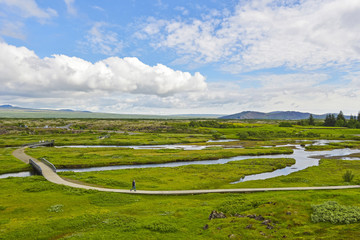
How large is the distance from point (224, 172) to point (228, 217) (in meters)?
34.9

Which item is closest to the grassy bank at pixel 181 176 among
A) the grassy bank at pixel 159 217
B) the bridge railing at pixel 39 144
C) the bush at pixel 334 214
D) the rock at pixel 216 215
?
the grassy bank at pixel 159 217

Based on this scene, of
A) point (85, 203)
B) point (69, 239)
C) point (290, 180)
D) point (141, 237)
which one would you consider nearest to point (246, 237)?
point (141, 237)

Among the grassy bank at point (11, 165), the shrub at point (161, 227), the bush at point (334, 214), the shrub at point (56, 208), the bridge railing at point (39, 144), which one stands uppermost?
the bush at point (334, 214)

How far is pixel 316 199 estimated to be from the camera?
1313 inches

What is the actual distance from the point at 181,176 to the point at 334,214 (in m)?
36.8

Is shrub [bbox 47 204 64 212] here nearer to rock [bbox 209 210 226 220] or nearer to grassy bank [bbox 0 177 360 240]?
grassy bank [bbox 0 177 360 240]

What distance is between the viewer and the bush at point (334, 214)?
25.0m

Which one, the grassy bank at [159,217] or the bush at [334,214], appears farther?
the bush at [334,214]

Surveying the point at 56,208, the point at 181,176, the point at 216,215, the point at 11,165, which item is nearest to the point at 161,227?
the point at 216,215

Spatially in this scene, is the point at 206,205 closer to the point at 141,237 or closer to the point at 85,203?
the point at 141,237

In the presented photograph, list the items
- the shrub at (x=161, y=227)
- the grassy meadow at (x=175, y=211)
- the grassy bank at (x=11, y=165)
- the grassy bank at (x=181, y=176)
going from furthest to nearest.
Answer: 1. the grassy bank at (x=11, y=165)
2. the grassy bank at (x=181, y=176)
3. the shrub at (x=161, y=227)
4. the grassy meadow at (x=175, y=211)

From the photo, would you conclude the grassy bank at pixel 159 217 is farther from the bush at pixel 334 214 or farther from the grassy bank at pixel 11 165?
the grassy bank at pixel 11 165

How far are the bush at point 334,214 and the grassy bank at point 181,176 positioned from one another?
23032 mm

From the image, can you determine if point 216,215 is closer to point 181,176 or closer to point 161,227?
point 161,227
